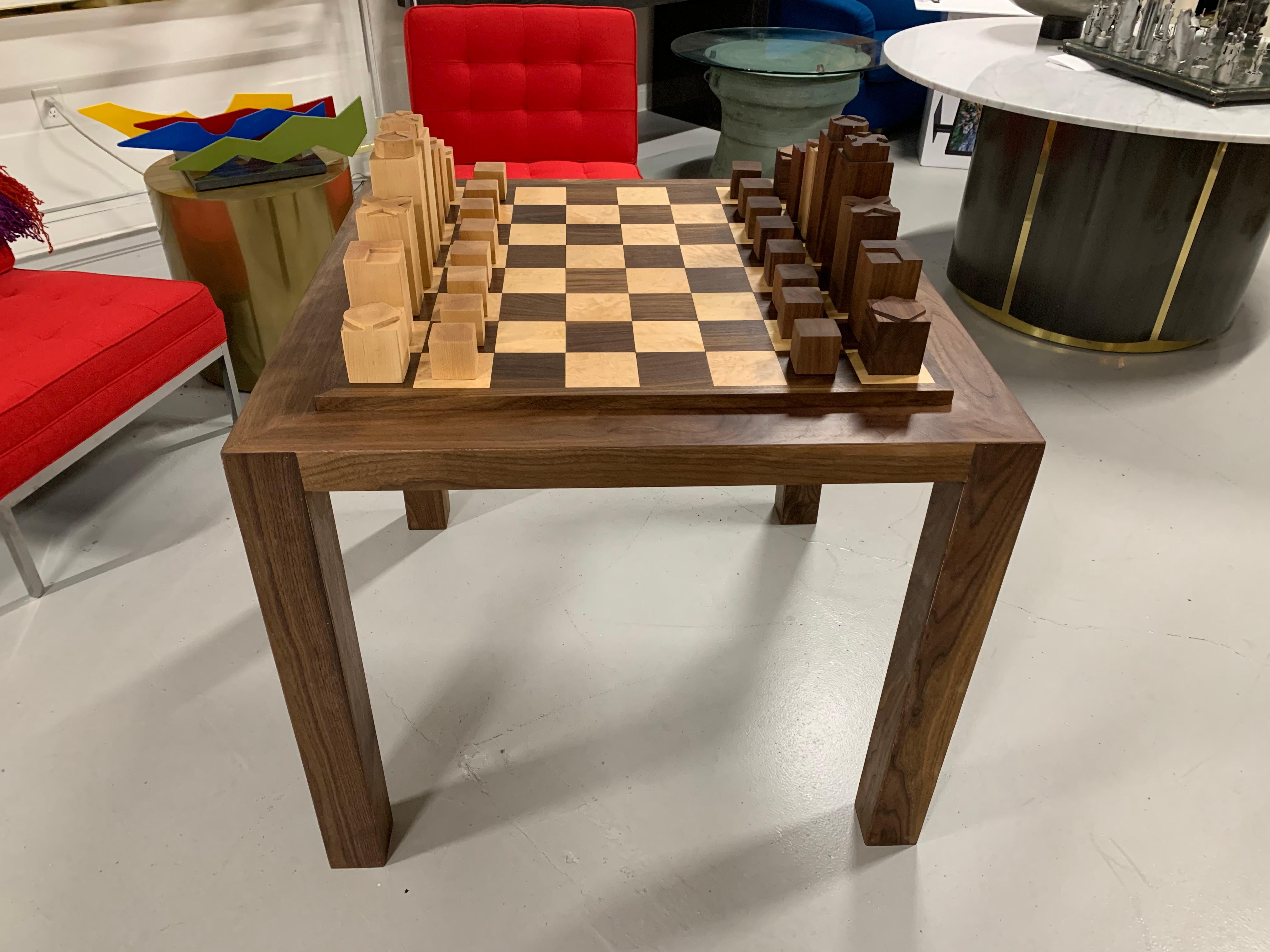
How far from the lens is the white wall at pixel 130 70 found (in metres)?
2.58

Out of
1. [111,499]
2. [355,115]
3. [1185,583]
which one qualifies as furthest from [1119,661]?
[111,499]

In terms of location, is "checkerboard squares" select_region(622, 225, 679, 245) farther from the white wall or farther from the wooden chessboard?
the white wall

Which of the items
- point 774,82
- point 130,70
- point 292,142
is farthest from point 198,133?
point 774,82

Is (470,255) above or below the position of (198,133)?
above

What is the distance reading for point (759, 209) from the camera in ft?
4.34

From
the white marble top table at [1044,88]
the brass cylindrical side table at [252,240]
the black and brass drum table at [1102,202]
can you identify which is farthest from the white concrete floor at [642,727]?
the white marble top table at [1044,88]

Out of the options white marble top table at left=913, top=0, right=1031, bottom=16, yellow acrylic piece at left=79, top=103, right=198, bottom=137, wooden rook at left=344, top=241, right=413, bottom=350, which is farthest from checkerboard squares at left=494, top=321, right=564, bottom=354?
white marble top table at left=913, top=0, right=1031, bottom=16

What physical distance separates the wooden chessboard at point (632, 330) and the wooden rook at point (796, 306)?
0.07 ft

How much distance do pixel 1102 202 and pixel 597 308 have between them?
196 centimetres

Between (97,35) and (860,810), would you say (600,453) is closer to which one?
(860,810)

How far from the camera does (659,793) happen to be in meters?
1.38

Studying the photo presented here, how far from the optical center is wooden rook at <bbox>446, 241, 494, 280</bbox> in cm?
111

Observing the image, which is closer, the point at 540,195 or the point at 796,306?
the point at 796,306

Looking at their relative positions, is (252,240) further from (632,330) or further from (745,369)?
(745,369)
